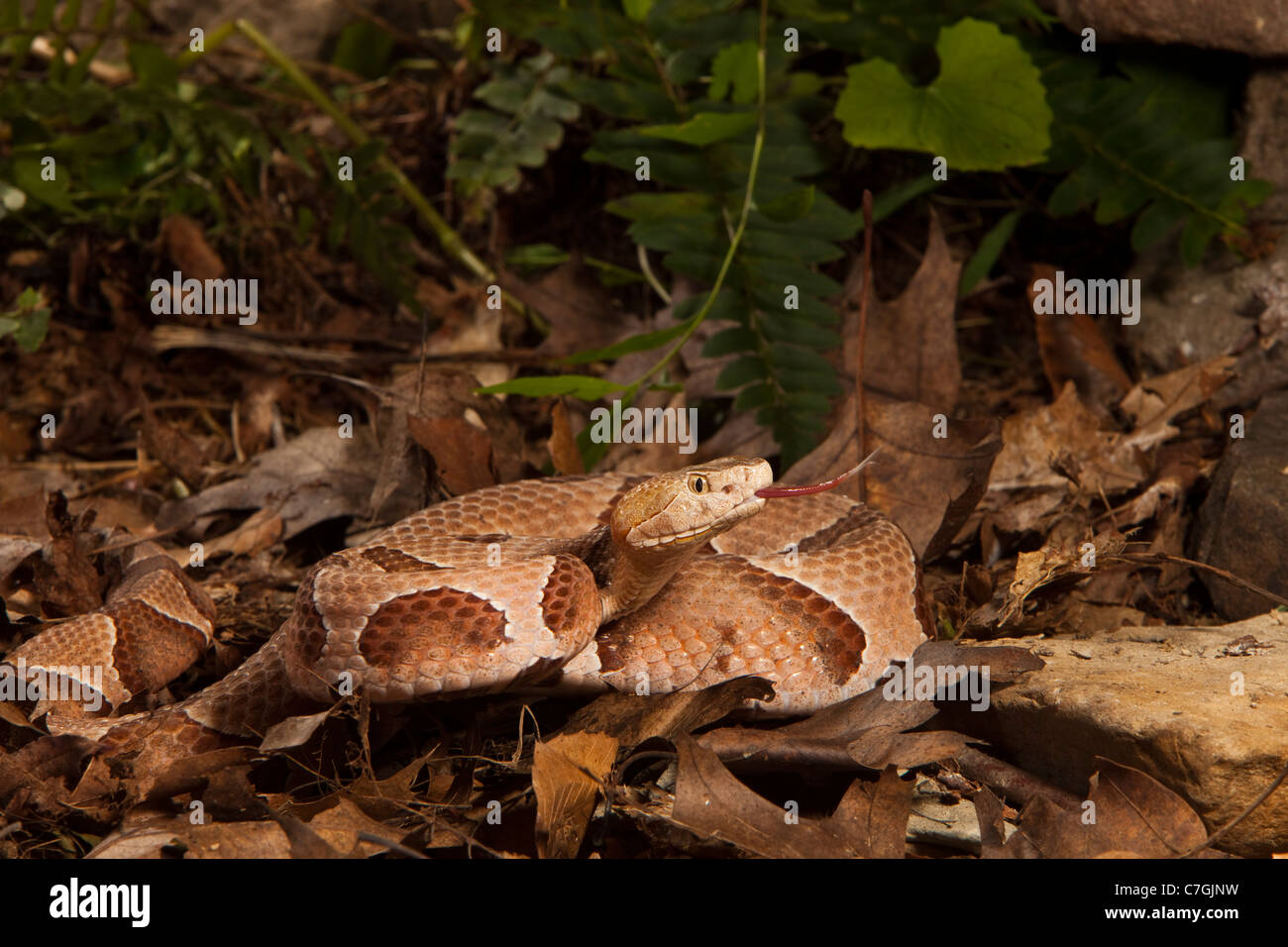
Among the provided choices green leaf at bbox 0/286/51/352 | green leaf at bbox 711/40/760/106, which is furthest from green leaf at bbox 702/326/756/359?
green leaf at bbox 0/286/51/352

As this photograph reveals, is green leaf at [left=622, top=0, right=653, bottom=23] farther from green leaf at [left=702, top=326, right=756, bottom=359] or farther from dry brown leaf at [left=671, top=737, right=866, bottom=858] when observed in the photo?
dry brown leaf at [left=671, top=737, right=866, bottom=858]

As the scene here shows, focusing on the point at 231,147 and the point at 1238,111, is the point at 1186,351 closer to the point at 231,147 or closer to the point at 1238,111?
the point at 1238,111

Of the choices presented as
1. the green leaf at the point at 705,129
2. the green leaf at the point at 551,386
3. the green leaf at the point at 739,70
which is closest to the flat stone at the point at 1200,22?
the green leaf at the point at 739,70

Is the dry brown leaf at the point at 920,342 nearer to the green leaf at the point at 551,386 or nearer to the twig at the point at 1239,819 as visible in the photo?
the green leaf at the point at 551,386

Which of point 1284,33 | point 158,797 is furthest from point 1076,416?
point 158,797

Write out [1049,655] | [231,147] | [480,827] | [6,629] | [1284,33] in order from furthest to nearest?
[231,147] → [1284,33] → [6,629] → [1049,655] → [480,827]
